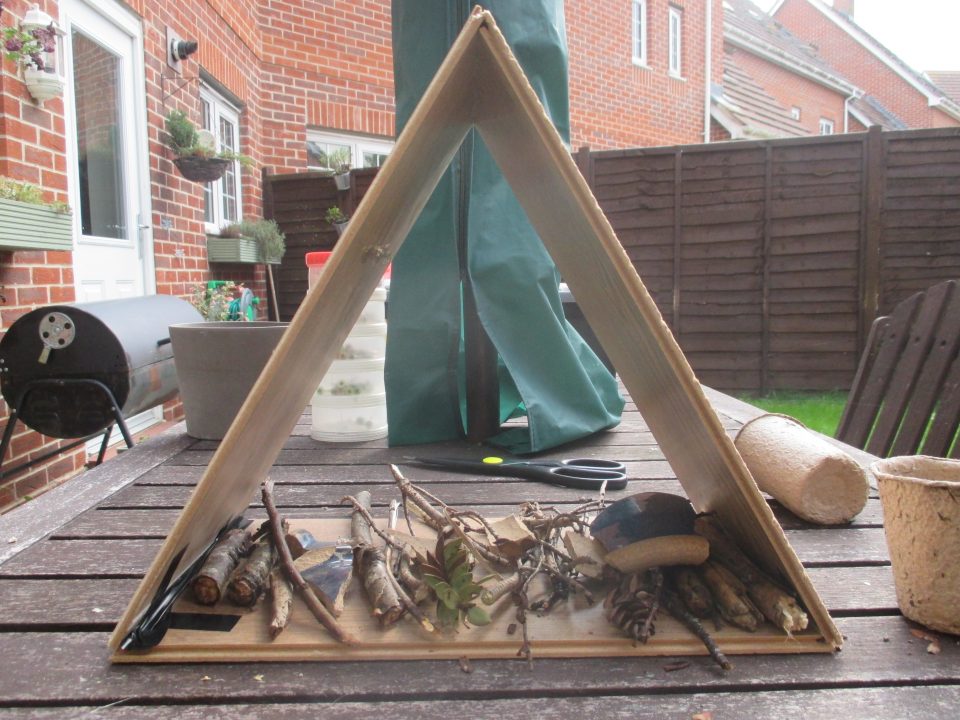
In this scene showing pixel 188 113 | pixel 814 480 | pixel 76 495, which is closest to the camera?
pixel 814 480

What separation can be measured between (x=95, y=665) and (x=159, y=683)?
0.29ft

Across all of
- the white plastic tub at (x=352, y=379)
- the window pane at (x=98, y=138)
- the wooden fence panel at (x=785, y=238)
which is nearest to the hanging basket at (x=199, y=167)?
the window pane at (x=98, y=138)

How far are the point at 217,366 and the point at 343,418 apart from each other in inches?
14.2

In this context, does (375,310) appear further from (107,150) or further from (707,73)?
(707,73)

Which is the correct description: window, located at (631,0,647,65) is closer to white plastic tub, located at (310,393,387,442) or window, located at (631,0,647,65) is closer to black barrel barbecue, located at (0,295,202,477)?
black barrel barbecue, located at (0,295,202,477)

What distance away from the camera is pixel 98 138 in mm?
3631

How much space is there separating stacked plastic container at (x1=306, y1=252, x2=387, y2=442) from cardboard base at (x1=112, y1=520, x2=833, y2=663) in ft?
3.55

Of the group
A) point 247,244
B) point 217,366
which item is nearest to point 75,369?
point 217,366

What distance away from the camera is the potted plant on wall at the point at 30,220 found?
223 centimetres

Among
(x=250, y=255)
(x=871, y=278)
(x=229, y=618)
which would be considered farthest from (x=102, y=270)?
(x=871, y=278)

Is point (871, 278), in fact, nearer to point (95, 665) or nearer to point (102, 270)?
point (102, 270)

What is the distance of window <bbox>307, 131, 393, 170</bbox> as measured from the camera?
7088 millimetres

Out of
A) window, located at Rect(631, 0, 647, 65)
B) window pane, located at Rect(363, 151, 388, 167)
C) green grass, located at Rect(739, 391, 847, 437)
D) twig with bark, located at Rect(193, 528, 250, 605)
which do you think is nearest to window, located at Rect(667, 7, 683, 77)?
window, located at Rect(631, 0, 647, 65)

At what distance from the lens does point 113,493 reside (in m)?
1.32
